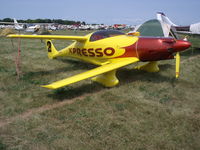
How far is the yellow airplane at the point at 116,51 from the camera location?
5.63 metres

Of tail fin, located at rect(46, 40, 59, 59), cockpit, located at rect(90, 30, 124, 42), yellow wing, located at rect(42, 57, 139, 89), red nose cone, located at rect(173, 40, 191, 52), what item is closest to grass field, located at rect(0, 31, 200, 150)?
yellow wing, located at rect(42, 57, 139, 89)

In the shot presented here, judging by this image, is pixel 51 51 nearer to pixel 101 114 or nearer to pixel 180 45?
pixel 101 114

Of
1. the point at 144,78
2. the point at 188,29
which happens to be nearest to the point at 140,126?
the point at 144,78

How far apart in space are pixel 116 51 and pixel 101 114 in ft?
9.27

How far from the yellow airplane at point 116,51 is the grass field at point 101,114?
0.58 m

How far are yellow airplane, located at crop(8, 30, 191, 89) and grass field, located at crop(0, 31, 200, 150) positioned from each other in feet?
1.91

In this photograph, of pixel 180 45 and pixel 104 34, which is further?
pixel 104 34

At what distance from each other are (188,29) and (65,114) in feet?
51.8

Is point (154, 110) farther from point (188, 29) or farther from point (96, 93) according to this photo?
point (188, 29)

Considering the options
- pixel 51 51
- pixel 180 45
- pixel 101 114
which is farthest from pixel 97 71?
pixel 51 51

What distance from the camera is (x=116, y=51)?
20.7ft

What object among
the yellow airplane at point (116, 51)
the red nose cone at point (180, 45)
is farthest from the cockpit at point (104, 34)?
the red nose cone at point (180, 45)

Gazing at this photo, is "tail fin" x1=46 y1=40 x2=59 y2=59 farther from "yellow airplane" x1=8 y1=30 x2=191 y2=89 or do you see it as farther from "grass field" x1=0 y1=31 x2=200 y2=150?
"grass field" x1=0 y1=31 x2=200 y2=150

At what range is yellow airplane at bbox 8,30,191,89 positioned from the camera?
5.63 m
